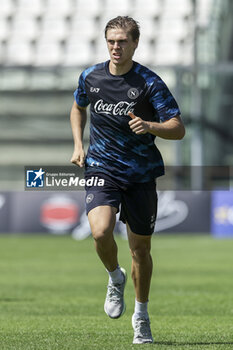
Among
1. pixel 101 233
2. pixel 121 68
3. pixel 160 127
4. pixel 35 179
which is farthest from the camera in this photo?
pixel 35 179

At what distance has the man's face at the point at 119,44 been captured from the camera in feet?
19.6

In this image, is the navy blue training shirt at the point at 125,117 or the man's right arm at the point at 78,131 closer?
the navy blue training shirt at the point at 125,117

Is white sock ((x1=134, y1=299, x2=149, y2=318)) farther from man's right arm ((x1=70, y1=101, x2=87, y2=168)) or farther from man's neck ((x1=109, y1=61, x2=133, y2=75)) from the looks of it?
man's neck ((x1=109, y1=61, x2=133, y2=75))

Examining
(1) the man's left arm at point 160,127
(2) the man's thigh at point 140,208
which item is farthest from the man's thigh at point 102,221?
(1) the man's left arm at point 160,127

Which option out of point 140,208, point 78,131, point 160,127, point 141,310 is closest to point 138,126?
point 160,127

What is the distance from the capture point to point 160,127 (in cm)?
589

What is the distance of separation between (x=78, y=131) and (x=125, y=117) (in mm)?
524

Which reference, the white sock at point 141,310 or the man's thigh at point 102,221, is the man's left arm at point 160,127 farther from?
the white sock at point 141,310

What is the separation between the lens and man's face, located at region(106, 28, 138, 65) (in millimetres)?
5977

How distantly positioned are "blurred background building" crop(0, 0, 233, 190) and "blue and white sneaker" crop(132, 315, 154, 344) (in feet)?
65.3

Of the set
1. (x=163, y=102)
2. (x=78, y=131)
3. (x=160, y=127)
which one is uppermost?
(x=163, y=102)

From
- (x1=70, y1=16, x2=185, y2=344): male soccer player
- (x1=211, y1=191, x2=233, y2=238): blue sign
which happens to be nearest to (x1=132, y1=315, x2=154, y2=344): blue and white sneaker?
(x1=70, y1=16, x2=185, y2=344): male soccer player

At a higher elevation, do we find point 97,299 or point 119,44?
point 119,44

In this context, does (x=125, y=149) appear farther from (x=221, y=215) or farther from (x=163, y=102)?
(x=221, y=215)
